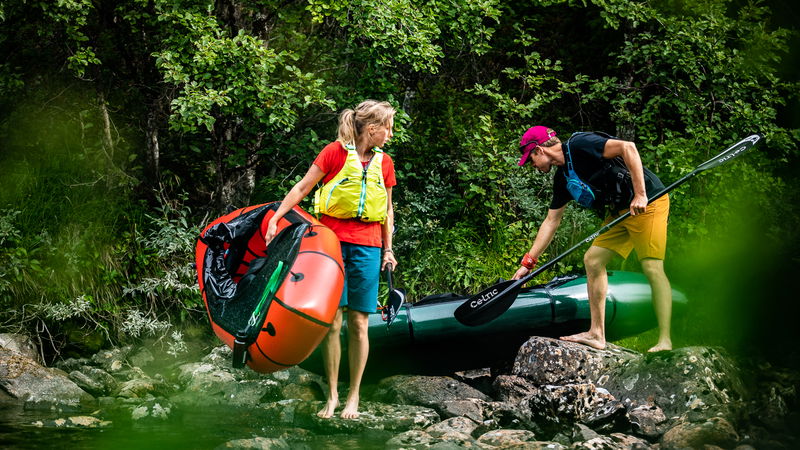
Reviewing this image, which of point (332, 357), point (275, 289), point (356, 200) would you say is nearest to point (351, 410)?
point (332, 357)

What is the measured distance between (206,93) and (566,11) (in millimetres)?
4233

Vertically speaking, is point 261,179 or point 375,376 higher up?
point 261,179

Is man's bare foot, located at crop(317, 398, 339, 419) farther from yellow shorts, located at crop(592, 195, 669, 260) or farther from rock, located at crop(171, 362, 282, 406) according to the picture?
yellow shorts, located at crop(592, 195, 669, 260)

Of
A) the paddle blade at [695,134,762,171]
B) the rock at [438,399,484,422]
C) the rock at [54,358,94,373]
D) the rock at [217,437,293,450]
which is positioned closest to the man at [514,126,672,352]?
the paddle blade at [695,134,762,171]

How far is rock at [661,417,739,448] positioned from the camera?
3.67m

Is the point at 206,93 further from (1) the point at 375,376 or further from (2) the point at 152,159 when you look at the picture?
(1) the point at 375,376

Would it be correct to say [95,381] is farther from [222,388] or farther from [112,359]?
[222,388]

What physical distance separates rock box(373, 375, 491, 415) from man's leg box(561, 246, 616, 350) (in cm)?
78

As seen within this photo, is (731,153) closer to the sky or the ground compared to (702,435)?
closer to the sky

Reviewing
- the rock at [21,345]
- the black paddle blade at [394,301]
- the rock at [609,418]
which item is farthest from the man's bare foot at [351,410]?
the rock at [21,345]

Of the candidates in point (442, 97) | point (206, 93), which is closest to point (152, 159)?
point (206, 93)

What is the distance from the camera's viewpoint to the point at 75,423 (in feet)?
14.0

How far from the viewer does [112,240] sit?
613 centimetres

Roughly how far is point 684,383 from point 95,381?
3.76m
